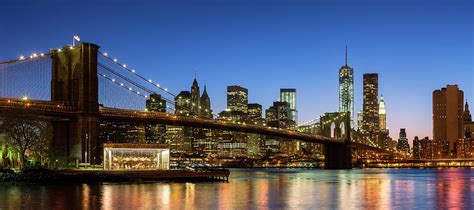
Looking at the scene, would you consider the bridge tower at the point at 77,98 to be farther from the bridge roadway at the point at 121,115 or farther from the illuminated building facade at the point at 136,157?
the illuminated building facade at the point at 136,157

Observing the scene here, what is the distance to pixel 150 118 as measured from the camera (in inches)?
3044

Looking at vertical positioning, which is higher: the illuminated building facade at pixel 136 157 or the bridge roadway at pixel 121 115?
the bridge roadway at pixel 121 115

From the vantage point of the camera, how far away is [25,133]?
67.5m

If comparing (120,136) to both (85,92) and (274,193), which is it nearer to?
(85,92)

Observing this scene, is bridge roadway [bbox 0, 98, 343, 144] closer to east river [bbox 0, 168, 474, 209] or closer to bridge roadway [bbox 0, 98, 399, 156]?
bridge roadway [bbox 0, 98, 399, 156]

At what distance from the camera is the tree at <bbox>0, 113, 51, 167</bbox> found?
6253cm

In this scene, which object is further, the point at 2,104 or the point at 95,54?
the point at 95,54

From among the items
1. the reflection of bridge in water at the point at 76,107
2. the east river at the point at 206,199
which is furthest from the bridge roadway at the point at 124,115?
the east river at the point at 206,199

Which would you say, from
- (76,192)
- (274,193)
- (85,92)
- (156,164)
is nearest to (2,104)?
(85,92)

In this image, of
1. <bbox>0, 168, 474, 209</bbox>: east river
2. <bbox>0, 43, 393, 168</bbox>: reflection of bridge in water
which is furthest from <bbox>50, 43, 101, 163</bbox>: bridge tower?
<bbox>0, 168, 474, 209</bbox>: east river

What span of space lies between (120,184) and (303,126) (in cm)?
9524

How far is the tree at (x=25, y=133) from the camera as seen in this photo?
62531 mm

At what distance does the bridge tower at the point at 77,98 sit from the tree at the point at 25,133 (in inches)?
50.0

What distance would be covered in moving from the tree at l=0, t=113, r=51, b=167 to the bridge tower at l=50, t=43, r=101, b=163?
1.27 m
